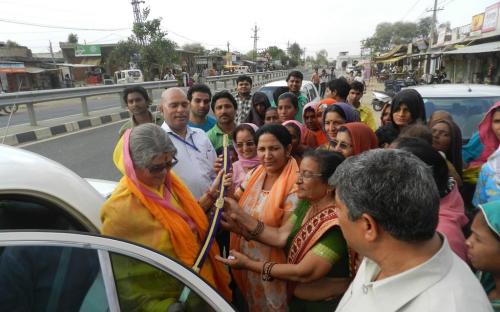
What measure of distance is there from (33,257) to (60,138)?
773 cm

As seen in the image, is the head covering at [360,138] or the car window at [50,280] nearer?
the car window at [50,280]

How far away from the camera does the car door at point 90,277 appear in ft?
3.34

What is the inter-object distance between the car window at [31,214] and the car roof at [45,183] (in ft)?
0.10

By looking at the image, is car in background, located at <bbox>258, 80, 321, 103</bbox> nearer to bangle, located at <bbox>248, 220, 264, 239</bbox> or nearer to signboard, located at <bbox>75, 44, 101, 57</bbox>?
bangle, located at <bbox>248, 220, 264, 239</bbox>

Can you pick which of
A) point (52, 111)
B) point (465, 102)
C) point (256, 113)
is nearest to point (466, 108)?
point (465, 102)

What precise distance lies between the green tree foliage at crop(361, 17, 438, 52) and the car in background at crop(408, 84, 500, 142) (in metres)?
86.6

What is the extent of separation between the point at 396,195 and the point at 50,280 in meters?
1.15

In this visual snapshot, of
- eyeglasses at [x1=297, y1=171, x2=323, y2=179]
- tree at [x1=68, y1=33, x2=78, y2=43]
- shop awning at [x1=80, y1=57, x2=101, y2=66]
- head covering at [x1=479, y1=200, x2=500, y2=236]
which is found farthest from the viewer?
tree at [x1=68, y1=33, x2=78, y2=43]

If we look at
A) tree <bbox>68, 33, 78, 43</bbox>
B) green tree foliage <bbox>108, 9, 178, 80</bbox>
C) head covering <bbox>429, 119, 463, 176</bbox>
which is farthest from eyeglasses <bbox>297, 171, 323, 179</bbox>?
tree <bbox>68, 33, 78, 43</bbox>

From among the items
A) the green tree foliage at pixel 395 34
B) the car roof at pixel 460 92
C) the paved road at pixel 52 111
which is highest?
the green tree foliage at pixel 395 34

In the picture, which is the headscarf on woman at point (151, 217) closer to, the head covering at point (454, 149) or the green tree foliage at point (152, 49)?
the head covering at point (454, 149)

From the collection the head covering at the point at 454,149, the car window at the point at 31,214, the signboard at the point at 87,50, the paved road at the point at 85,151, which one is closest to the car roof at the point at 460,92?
the head covering at the point at 454,149

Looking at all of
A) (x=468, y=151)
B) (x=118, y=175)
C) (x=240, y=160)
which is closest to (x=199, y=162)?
(x=240, y=160)

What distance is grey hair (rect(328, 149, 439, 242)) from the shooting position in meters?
0.89
